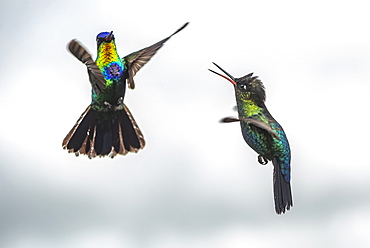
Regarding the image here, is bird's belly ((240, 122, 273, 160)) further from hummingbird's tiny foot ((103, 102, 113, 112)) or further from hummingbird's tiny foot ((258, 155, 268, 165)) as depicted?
hummingbird's tiny foot ((103, 102, 113, 112))

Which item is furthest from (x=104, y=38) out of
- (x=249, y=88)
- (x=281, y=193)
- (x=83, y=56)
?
(x=281, y=193)

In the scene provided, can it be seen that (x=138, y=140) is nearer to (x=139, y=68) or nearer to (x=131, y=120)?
(x=131, y=120)

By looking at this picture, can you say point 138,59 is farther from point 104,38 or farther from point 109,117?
point 109,117

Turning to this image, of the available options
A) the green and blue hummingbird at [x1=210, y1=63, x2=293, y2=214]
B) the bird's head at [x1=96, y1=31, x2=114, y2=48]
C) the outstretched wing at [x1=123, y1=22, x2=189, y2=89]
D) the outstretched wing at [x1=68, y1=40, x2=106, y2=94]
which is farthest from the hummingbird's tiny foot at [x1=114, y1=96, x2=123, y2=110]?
the outstretched wing at [x1=68, y1=40, x2=106, y2=94]

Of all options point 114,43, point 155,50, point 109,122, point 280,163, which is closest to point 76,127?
point 109,122

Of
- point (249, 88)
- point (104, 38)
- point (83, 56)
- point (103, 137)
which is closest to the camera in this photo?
point (83, 56)

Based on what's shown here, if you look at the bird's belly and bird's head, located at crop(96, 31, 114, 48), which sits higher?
bird's head, located at crop(96, 31, 114, 48)
